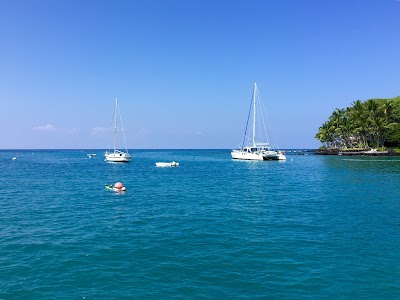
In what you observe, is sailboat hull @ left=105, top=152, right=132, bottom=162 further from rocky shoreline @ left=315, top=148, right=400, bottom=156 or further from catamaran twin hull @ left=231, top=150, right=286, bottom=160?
rocky shoreline @ left=315, top=148, right=400, bottom=156

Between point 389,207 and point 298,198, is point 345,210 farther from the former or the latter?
point 298,198

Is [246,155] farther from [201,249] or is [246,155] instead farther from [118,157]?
[201,249]

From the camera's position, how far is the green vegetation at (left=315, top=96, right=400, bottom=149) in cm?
11761

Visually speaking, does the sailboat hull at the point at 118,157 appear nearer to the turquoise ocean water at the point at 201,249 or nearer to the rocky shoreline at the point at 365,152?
the turquoise ocean water at the point at 201,249

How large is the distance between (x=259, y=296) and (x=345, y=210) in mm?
18152

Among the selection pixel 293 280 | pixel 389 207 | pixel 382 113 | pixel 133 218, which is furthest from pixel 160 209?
pixel 382 113

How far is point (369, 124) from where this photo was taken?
12069cm

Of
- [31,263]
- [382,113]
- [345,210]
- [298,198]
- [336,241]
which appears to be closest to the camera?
[31,263]

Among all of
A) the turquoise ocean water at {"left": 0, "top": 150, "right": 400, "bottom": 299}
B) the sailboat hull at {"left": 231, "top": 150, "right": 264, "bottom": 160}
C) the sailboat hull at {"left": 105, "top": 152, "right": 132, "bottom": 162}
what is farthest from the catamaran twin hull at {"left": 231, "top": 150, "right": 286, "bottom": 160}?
the turquoise ocean water at {"left": 0, "top": 150, "right": 400, "bottom": 299}

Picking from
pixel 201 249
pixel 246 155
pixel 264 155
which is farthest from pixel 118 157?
pixel 201 249

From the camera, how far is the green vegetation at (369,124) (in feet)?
386

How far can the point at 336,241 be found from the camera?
18.2 metres

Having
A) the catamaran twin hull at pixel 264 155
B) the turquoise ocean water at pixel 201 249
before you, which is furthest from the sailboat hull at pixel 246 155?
the turquoise ocean water at pixel 201 249

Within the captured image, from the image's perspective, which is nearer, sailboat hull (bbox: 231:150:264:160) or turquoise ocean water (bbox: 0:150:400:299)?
turquoise ocean water (bbox: 0:150:400:299)
